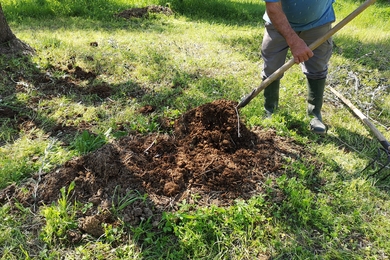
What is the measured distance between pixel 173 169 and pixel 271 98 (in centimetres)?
161

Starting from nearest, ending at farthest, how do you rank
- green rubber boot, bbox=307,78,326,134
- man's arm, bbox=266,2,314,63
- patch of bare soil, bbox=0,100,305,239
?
patch of bare soil, bbox=0,100,305,239 → man's arm, bbox=266,2,314,63 → green rubber boot, bbox=307,78,326,134

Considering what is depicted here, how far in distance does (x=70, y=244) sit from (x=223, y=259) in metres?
1.12

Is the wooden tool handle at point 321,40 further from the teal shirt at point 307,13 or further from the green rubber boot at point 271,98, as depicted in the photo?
the green rubber boot at point 271,98

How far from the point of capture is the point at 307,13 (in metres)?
2.83

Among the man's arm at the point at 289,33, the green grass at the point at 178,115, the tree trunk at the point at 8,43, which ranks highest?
the man's arm at the point at 289,33

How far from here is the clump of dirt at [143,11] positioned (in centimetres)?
746

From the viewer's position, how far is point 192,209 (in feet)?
7.95

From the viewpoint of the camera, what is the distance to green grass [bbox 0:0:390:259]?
220 centimetres

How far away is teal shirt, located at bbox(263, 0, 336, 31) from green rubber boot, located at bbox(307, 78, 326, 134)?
67 cm

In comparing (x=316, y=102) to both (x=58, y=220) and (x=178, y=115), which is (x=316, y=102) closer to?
(x=178, y=115)

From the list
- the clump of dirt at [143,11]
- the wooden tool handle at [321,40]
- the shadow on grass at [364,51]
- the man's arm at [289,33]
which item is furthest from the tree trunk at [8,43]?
the shadow on grass at [364,51]

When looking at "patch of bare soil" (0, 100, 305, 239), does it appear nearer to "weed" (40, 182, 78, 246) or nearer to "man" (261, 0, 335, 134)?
"weed" (40, 182, 78, 246)

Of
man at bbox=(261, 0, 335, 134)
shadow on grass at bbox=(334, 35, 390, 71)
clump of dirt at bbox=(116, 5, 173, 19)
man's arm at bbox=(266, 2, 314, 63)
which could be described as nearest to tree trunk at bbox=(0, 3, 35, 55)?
clump of dirt at bbox=(116, 5, 173, 19)

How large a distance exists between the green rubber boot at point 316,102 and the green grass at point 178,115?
0.10 metres
